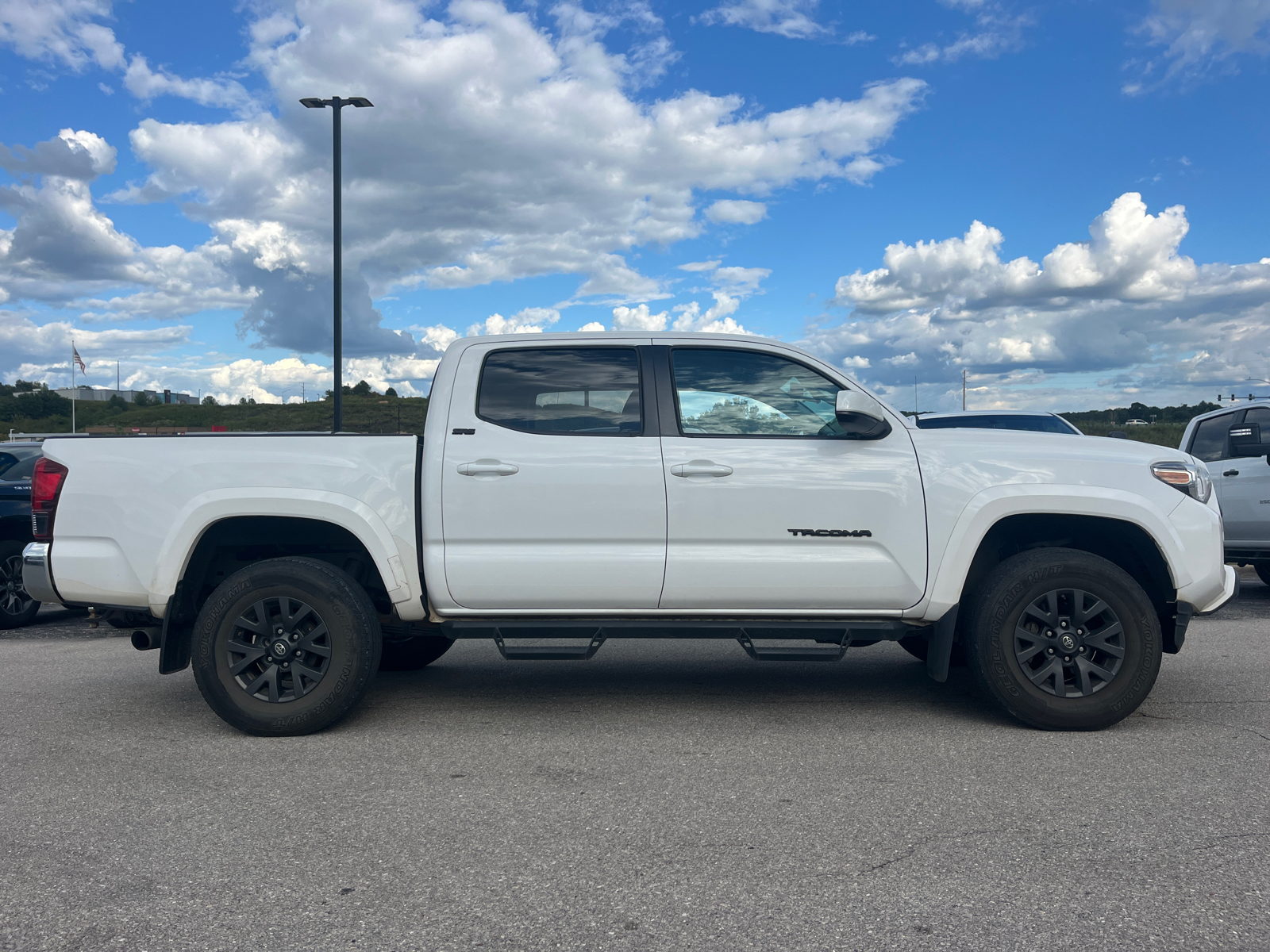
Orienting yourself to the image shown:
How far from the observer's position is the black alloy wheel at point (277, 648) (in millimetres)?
4758

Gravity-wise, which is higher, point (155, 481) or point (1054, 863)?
point (155, 481)

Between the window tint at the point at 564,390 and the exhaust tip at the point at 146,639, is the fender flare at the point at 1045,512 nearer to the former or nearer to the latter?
the window tint at the point at 564,390

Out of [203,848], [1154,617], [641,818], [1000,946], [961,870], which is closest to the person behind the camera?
[1000,946]

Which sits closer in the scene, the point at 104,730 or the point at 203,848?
the point at 203,848

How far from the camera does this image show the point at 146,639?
5031 millimetres

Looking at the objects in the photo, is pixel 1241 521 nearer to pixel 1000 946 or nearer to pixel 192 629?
pixel 1000 946

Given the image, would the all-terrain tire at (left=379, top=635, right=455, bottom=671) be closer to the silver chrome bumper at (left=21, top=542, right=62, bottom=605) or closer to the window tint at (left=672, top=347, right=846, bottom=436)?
the silver chrome bumper at (left=21, top=542, right=62, bottom=605)

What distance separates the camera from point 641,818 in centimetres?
366

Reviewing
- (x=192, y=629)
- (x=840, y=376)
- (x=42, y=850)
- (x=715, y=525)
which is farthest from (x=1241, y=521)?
(x=42, y=850)

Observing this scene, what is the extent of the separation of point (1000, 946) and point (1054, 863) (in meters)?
0.66

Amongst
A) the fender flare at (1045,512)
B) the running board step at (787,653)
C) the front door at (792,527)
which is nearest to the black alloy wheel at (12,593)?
the front door at (792,527)

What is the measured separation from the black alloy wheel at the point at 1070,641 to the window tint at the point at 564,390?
214cm

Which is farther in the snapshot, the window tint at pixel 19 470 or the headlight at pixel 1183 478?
the window tint at pixel 19 470

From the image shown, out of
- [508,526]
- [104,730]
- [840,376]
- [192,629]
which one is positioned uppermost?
[840,376]
